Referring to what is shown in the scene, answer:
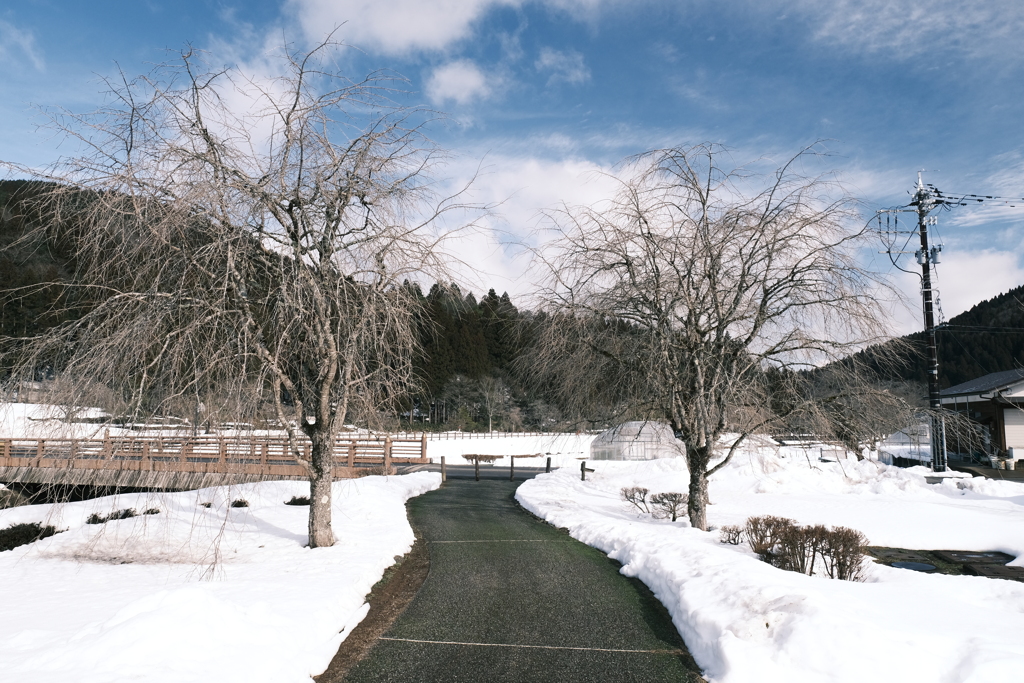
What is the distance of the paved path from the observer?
5227 mm

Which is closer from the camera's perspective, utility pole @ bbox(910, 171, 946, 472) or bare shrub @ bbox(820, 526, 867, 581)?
bare shrub @ bbox(820, 526, 867, 581)

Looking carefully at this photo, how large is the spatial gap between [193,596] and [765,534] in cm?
811

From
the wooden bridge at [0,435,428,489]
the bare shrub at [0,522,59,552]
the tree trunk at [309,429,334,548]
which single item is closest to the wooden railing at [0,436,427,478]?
the wooden bridge at [0,435,428,489]

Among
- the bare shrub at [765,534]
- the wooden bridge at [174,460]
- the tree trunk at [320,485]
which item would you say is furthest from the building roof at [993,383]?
the tree trunk at [320,485]

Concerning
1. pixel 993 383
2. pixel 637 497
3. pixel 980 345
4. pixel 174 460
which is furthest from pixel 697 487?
pixel 980 345

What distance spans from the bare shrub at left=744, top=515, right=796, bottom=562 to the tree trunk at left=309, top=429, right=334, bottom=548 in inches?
266

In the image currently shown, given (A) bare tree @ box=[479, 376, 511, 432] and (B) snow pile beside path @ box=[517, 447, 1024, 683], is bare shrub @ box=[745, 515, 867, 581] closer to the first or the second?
(B) snow pile beside path @ box=[517, 447, 1024, 683]

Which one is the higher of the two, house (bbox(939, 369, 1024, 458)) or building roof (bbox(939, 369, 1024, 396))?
building roof (bbox(939, 369, 1024, 396))

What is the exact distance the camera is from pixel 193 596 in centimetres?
534

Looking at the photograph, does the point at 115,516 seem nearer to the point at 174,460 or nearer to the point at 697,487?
the point at 174,460

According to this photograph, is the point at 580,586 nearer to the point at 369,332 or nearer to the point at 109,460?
the point at 369,332

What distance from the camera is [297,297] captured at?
760 centimetres

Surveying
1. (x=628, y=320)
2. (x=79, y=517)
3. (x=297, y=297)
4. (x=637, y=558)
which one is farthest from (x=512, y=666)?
(x=79, y=517)

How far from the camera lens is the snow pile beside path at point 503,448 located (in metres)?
37.9
